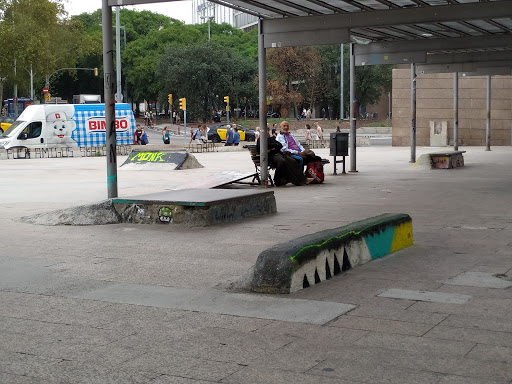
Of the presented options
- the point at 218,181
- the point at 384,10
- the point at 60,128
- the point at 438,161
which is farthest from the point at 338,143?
the point at 60,128

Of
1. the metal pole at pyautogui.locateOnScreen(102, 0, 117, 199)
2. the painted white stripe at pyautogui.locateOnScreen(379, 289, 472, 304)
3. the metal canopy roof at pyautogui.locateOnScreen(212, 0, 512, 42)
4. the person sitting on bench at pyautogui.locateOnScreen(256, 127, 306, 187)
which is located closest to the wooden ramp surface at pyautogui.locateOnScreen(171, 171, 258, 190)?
the person sitting on bench at pyautogui.locateOnScreen(256, 127, 306, 187)

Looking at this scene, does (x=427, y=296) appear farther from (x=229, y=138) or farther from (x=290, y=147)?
(x=229, y=138)

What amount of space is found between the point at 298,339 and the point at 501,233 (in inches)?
230

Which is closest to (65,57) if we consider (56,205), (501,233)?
(56,205)

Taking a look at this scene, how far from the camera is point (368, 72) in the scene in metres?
74.6

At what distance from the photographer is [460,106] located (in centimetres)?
4047

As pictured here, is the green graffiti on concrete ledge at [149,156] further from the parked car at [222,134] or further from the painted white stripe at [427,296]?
the parked car at [222,134]

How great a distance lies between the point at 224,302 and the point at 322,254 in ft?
4.18

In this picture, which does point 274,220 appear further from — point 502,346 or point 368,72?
point 368,72

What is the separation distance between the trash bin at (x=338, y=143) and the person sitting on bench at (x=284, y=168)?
2.74 meters

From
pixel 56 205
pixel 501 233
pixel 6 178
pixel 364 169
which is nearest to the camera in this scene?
pixel 501 233

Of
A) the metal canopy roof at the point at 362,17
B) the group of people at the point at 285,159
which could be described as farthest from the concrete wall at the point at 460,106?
the group of people at the point at 285,159

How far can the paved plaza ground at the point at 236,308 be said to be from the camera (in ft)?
15.9

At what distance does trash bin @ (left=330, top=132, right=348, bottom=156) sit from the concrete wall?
20759 millimetres
